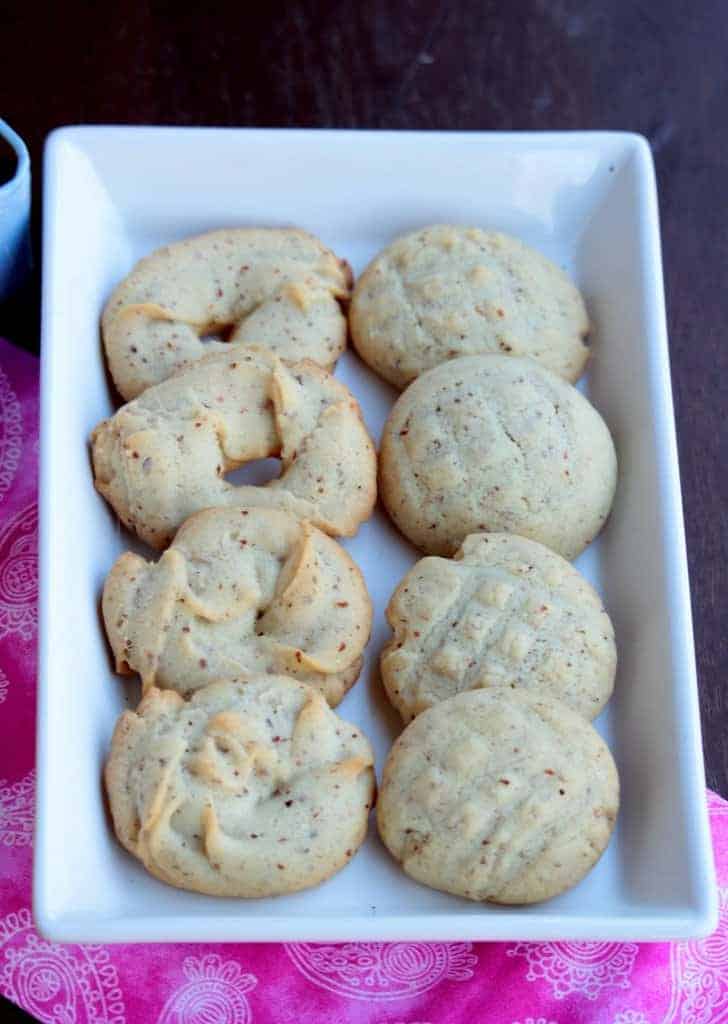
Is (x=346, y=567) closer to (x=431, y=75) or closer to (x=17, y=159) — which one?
(x=17, y=159)

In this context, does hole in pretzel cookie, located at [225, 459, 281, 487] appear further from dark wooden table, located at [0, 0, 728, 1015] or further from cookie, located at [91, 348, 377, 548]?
dark wooden table, located at [0, 0, 728, 1015]

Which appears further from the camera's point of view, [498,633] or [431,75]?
[431,75]

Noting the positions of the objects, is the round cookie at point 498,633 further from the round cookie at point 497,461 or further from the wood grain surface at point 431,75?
the wood grain surface at point 431,75

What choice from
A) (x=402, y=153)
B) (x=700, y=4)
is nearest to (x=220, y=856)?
(x=402, y=153)

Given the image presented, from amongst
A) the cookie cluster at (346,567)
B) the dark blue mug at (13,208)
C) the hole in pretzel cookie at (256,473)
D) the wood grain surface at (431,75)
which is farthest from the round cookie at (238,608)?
the wood grain surface at (431,75)

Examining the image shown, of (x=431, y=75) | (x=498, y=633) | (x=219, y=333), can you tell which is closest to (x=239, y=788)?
(x=498, y=633)

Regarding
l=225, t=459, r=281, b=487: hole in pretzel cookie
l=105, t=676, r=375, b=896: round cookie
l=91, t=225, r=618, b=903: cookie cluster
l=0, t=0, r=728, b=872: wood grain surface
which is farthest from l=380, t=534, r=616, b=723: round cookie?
l=0, t=0, r=728, b=872: wood grain surface
